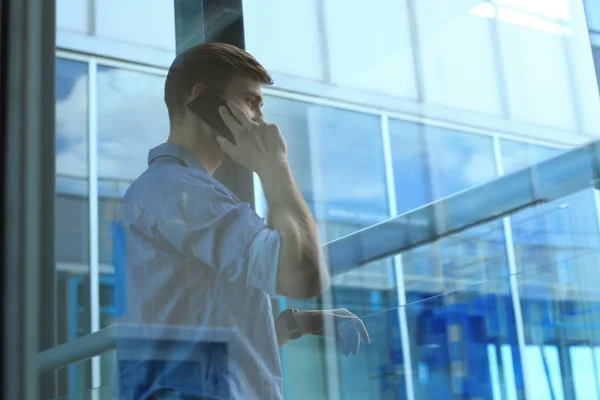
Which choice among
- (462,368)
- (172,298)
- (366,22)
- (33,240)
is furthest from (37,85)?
(366,22)

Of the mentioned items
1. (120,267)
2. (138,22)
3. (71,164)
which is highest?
(138,22)

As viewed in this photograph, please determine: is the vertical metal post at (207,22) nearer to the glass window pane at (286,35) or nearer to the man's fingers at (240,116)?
the glass window pane at (286,35)

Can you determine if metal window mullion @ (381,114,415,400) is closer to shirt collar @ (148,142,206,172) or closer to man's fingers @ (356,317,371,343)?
man's fingers @ (356,317,371,343)

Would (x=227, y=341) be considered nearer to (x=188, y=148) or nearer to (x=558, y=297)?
(x=188, y=148)

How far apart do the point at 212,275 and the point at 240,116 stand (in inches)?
7.8

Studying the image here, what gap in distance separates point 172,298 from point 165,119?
234 mm

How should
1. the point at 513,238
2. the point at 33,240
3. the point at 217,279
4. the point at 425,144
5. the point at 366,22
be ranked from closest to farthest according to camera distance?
the point at 33,240
the point at 217,279
the point at 513,238
the point at 425,144
the point at 366,22

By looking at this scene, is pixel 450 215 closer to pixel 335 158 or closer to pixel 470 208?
pixel 470 208

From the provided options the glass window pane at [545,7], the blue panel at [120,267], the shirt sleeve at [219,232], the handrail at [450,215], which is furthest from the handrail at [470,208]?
the glass window pane at [545,7]

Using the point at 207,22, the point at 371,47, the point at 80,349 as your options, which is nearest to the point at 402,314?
the point at 80,349

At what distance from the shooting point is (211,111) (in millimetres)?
762

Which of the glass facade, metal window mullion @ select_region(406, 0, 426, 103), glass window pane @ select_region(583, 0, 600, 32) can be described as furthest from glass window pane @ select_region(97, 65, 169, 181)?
metal window mullion @ select_region(406, 0, 426, 103)

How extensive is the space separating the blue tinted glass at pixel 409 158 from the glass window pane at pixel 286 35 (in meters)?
0.17

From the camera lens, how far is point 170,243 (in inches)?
26.5
